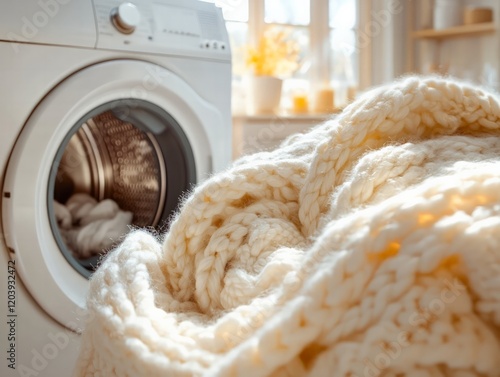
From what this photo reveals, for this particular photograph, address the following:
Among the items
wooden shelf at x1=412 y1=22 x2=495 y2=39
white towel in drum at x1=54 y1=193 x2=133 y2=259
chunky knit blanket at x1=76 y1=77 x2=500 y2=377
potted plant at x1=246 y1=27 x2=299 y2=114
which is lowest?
white towel in drum at x1=54 y1=193 x2=133 y2=259

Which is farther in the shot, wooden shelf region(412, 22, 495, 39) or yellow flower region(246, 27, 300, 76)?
wooden shelf region(412, 22, 495, 39)

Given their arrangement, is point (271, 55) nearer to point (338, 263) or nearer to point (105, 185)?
point (105, 185)

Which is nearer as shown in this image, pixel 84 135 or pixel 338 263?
pixel 338 263

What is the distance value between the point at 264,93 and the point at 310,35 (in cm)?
67

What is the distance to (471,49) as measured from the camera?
359 cm

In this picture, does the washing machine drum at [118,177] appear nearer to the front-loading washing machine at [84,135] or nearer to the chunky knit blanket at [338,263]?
the front-loading washing machine at [84,135]

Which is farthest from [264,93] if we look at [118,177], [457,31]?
[118,177]

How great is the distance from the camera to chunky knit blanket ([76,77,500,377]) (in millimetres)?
394

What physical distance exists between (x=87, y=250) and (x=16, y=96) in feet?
1.62

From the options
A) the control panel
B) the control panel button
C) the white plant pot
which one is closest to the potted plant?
the white plant pot

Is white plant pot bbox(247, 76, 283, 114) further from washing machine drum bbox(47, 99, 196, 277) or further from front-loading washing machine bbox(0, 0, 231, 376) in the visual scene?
washing machine drum bbox(47, 99, 196, 277)

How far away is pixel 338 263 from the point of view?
416 mm

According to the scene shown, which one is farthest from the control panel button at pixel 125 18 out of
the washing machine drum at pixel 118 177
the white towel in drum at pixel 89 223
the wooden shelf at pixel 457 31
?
the wooden shelf at pixel 457 31

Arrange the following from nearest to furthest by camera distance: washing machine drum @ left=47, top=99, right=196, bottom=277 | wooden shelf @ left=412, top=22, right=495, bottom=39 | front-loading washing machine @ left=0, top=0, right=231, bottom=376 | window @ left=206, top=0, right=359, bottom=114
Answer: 1. front-loading washing machine @ left=0, top=0, right=231, bottom=376
2. washing machine drum @ left=47, top=99, right=196, bottom=277
3. window @ left=206, top=0, right=359, bottom=114
4. wooden shelf @ left=412, top=22, right=495, bottom=39
